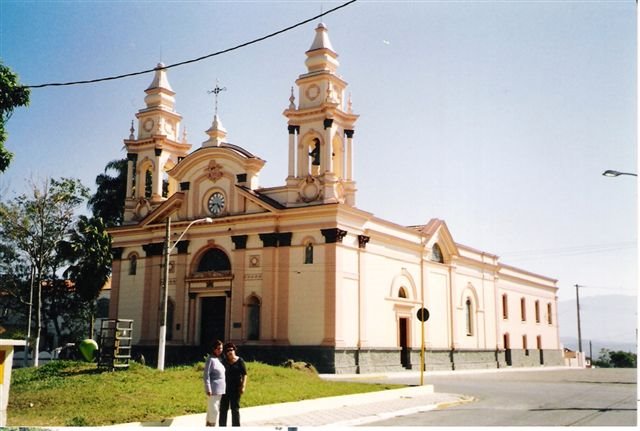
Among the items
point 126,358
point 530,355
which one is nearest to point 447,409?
point 126,358

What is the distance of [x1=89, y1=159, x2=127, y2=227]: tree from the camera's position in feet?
134

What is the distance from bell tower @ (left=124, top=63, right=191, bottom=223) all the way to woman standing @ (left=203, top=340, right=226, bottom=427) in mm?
24295

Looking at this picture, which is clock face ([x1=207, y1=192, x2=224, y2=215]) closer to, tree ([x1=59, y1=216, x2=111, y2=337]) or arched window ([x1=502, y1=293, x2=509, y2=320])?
tree ([x1=59, y1=216, x2=111, y2=337])

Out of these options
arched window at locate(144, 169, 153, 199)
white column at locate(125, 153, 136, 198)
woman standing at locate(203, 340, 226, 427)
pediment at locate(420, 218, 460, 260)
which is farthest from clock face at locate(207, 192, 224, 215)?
woman standing at locate(203, 340, 226, 427)

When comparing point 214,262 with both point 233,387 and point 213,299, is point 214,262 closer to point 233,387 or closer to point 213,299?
point 213,299

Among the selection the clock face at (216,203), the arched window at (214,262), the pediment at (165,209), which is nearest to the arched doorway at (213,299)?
the arched window at (214,262)

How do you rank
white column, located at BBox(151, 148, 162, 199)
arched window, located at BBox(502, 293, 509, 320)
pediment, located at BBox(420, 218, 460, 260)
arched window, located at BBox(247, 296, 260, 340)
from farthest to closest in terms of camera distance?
arched window, located at BBox(502, 293, 509, 320) < pediment, located at BBox(420, 218, 460, 260) < white column, located at BBox(151, 148, 162, 199) < arched window, located at BBox(247, 296, 260, 340)

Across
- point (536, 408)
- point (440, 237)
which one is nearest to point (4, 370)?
point (536, 408)

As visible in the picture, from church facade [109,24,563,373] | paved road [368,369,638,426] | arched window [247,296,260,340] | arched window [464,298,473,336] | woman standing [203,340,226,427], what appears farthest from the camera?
arched window [464,298,473,336]

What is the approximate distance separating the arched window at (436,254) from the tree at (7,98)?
23372 mm

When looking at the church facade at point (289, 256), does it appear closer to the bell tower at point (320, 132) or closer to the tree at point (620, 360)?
the bell tower at point (320, 132)

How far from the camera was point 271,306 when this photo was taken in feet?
94.6

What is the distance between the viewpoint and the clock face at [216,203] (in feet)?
103

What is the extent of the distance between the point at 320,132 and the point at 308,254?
17.9 ft
